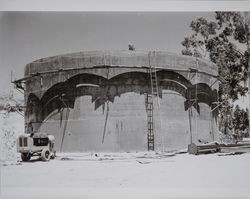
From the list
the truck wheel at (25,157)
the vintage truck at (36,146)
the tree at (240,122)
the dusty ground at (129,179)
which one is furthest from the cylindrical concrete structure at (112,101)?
the dusty ground at (129,179)

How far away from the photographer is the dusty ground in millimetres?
9719

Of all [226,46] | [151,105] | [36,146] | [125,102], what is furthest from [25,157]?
[226,46]

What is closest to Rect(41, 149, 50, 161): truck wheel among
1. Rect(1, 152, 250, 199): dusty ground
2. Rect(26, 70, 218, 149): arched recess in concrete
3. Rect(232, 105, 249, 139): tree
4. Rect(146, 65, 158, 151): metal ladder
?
Rect(1, 152, 250, 199): dusty ground

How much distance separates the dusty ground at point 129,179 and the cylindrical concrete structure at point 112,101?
4.53ft

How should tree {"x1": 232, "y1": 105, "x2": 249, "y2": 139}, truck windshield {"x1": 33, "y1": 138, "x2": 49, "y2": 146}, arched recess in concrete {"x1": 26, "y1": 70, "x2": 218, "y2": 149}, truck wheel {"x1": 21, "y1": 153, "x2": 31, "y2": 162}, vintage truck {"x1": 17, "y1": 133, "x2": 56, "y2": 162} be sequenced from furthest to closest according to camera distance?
arched recess in concrete {"x1": 26, "y1": 70, "x2": 218, "y2": 149} < tree {"x1": 232, "y1": 105, "x2": 249, "y2": 139} < truck windshield {"x1": 33, "y1": 138, "x2": 49, "y2": 146} < vintage truck {"x1": 17, "y1": 133, "x2": 56, "y2": 162} < truck wheel {"x1": 21, "y1": 153, "x2": 31, "y2": 162}

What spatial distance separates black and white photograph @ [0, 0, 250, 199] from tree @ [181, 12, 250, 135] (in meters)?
0.04

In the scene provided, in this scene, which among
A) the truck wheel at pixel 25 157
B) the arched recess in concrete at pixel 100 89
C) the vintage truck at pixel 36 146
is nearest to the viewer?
the truck wheel at pixel 25 157

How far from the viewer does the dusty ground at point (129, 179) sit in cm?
972

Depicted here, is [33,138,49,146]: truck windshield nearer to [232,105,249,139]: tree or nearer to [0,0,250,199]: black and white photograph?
[0,0,250,199]: black and white photograph

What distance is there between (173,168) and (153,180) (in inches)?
24.0

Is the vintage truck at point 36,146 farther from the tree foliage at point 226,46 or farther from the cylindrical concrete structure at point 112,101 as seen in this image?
the tree foliage at point 226,46

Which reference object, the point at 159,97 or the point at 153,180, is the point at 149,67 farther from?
the point at 153,180

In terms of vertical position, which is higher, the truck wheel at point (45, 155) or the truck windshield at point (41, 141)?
the truck windshield at point (41, 141)

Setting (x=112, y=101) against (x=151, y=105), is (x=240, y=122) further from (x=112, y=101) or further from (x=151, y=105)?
(x=112, y=101)
